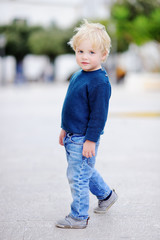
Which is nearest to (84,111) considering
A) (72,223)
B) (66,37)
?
(72,223)

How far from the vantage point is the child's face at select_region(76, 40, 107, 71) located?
301 centimetres

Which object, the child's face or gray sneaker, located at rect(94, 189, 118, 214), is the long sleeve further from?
gray sneaker, located at rect(94, 189, 118, 214)

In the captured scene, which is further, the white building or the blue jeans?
the white building

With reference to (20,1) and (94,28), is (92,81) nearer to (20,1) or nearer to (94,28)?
(94,28)

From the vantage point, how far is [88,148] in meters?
3.02

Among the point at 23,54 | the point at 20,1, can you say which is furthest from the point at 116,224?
the point at 20,1

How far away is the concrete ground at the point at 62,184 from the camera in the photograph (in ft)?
10.2

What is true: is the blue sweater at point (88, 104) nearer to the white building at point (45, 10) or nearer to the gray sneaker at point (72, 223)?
the gray sneaker at point (72, 223)

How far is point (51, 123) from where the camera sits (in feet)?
31.6

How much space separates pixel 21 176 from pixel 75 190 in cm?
170

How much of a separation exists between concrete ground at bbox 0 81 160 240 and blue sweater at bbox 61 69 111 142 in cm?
71

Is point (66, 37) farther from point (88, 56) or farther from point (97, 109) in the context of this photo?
point (97, 109)

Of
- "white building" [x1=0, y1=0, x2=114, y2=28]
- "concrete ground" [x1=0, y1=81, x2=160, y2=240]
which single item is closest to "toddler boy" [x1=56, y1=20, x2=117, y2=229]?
"concrete ground" [x1=0, y1=81, x2=160, y2=240]

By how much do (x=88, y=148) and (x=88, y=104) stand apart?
301 millimetres
